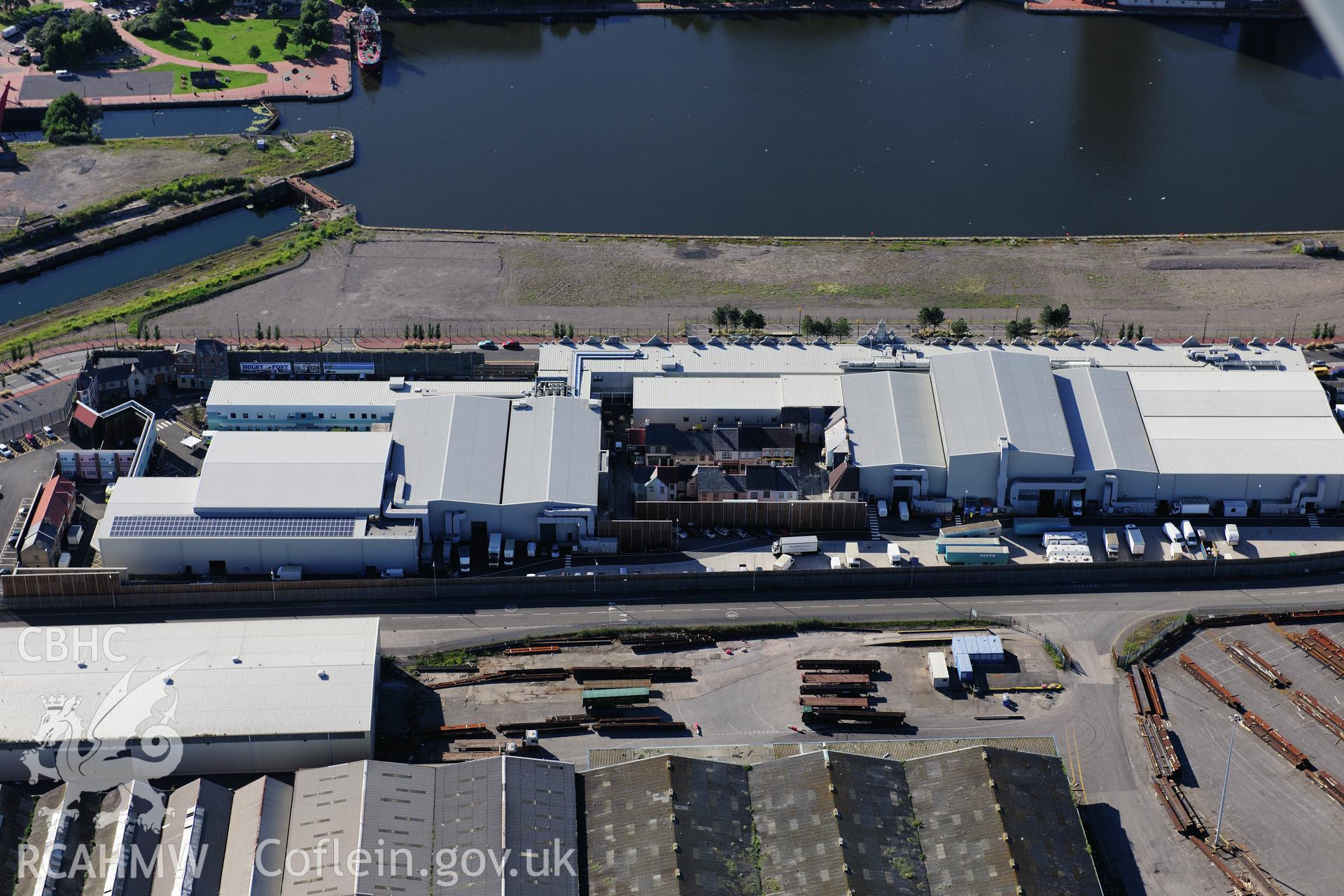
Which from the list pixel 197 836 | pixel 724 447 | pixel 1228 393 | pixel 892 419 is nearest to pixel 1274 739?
pixel 1228 393

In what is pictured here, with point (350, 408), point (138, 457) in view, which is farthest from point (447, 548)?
point (138, 457)

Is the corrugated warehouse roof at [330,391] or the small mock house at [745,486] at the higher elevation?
the corrugated warehouse roof at [330,391]

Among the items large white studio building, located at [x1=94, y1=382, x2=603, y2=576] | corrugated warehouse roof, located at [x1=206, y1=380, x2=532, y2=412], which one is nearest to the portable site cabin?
large white studio building, located at [x1=94, y1=382, x2=603, y2=576]

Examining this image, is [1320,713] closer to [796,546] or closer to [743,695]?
[796,546]

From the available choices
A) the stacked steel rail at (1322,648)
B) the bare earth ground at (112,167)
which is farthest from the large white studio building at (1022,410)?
the bare earth ground at (112,167)

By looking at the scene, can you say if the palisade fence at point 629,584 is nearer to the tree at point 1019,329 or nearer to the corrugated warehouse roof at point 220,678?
the corrugated warehouse roof at point 220,678
